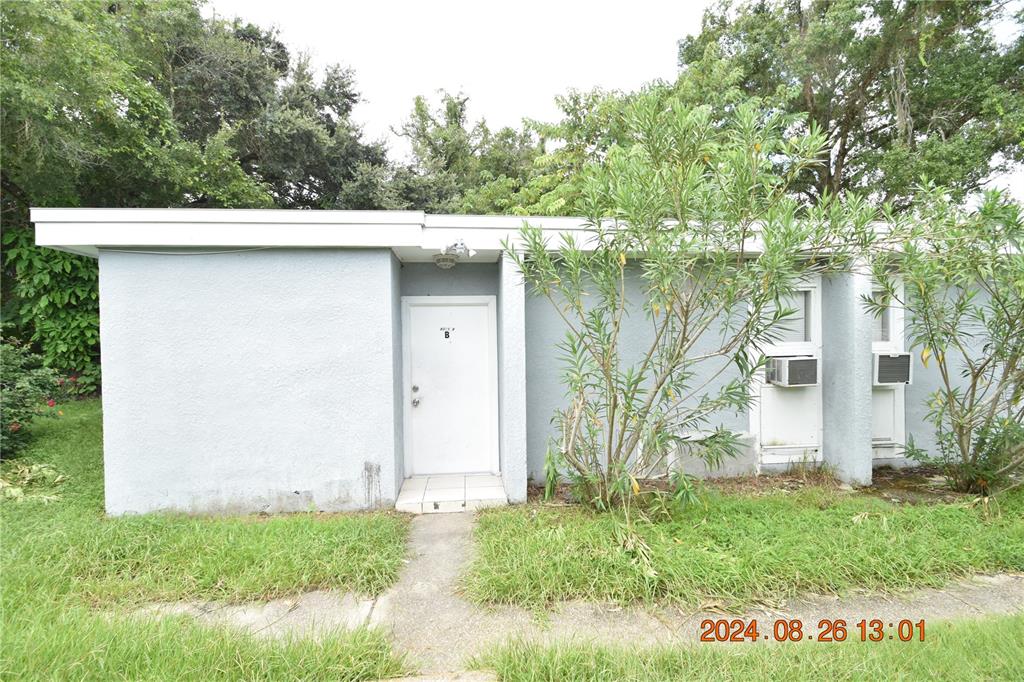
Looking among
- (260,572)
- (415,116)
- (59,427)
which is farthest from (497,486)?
(415,116)

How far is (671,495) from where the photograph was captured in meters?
3.67

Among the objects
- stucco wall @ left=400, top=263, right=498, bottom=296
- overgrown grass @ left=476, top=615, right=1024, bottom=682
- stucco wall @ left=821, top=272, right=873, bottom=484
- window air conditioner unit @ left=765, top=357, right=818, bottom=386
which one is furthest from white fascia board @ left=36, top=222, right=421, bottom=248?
stucco wall @ left=821, top=272, right=873, bottom=484

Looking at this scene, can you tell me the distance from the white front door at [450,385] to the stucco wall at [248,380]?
0.83 meters

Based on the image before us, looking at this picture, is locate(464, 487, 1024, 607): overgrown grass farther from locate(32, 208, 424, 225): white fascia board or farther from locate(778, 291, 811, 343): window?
locate(32, 208, 424, 225): white fascia board

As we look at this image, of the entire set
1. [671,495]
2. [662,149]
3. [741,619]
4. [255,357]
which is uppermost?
[662,149]

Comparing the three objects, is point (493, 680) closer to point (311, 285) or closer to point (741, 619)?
point (741, 619)

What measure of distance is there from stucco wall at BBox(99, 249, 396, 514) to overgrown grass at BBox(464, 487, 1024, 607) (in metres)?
1.50

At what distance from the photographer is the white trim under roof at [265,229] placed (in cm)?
355

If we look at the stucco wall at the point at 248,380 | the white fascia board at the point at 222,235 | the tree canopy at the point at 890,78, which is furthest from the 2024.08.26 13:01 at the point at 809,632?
the tree canopy at the point at 890,78

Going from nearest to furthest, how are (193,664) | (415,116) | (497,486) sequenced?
(193,664)
(497,486)
(415,116)

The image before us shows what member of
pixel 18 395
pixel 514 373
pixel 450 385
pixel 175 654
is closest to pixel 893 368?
pixel 514 373

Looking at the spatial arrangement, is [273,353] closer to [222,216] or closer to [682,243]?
[222,216]

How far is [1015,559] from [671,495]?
225 cm

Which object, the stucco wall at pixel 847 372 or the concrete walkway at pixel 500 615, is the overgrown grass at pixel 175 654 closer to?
the concrete walkway at pixel 500 615
